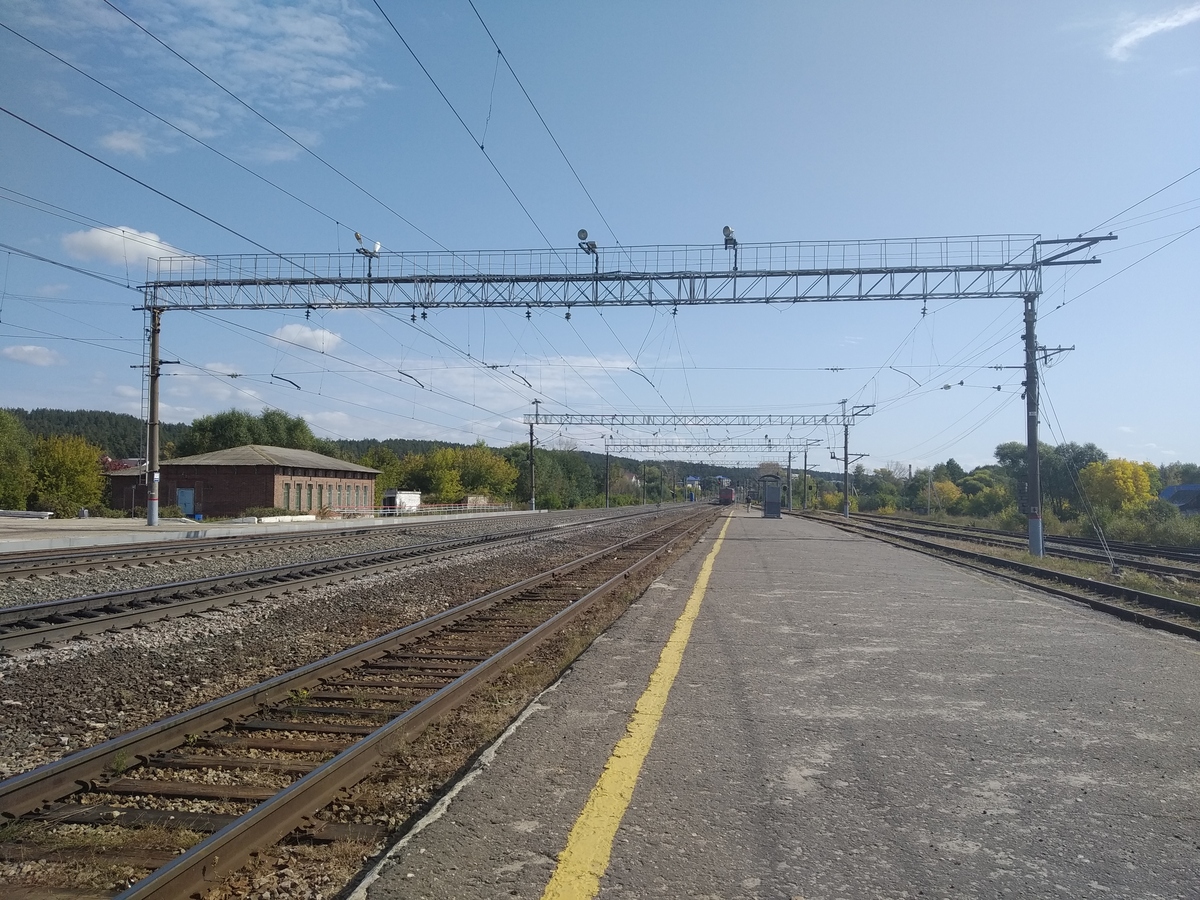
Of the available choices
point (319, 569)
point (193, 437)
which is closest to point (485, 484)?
point (193, 437)

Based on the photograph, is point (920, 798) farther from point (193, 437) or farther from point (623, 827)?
point (193, 437)

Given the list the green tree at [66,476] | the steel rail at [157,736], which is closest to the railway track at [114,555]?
the steel rail at [157,736]

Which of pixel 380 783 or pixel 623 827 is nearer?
pixel 623 827

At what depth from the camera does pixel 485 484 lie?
302ft

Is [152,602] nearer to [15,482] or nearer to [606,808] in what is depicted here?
[606,808]

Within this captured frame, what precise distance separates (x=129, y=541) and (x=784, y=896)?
25.8m

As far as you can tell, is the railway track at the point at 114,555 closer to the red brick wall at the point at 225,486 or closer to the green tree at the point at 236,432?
the red brick wall at the point at 225,486

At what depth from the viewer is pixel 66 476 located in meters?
58.7

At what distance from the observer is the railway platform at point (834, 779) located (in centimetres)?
361

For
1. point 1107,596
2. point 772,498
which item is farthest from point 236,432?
point 1107,596

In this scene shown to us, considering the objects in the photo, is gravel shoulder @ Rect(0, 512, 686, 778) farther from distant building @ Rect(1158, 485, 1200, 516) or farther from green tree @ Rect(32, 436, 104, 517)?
distant building @ Rect(1158, 485, 1200, 516)

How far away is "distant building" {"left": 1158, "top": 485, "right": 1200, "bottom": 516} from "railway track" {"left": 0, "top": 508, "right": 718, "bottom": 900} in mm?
78572

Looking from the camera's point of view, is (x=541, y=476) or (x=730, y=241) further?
(x=541, y=476)

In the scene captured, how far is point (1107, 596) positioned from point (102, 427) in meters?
163
